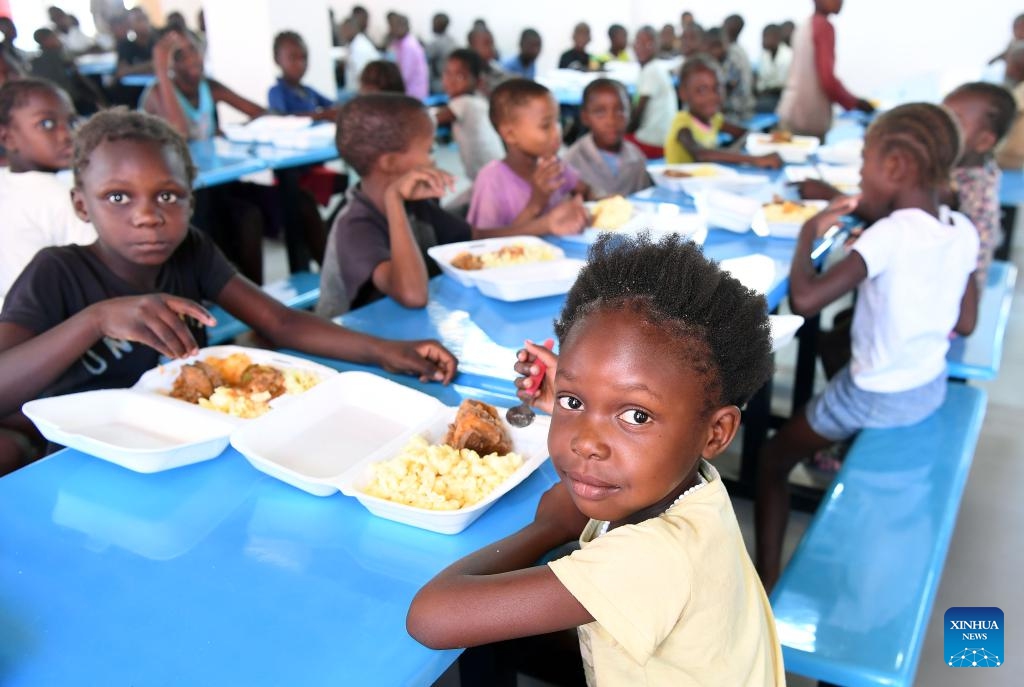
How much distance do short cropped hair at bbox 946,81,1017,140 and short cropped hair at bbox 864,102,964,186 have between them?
1.10 m

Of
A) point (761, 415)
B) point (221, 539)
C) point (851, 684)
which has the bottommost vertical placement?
point (761, 415)

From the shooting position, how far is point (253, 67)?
18.2 ft

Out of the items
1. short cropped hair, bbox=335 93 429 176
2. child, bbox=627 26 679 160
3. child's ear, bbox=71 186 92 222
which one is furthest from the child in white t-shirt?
child, bbox=627 26 679 160

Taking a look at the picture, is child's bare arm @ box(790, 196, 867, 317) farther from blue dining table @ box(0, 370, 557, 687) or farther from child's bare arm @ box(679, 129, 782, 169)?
child's bare arm @ box(679, 129, 782, 169)

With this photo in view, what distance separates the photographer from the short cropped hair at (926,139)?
6.23ft

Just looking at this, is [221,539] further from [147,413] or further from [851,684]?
[851,684]

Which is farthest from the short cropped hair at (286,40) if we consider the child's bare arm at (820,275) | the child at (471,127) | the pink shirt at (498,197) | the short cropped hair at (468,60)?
the child's bare arm at (820,275)

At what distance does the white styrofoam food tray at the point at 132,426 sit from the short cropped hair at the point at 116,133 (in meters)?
0.51

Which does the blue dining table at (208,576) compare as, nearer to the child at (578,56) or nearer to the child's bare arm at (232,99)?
the child's bare arm at (232,99)

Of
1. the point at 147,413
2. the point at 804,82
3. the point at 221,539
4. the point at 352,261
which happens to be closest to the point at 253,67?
the point at 804,82

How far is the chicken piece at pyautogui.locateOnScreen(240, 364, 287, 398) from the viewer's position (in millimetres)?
1423

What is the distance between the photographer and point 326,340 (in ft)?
5.52

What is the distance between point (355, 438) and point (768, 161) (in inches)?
105

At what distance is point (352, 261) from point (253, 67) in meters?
3.94
